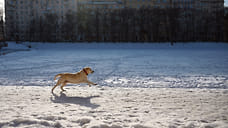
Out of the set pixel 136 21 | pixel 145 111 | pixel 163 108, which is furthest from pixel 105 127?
pixel 136 21

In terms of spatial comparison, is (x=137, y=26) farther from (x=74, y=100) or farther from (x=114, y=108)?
(x=114, y=108)

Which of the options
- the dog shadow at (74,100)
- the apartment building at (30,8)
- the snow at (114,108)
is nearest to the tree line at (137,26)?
the apartment building at (30,8)

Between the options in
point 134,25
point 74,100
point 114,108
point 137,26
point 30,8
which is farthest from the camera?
point 30,8

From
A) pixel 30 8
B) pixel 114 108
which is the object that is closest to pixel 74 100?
pixel 114 108

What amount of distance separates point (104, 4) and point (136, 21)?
21.0m

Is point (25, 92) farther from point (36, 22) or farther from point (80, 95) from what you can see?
point (36, 22)

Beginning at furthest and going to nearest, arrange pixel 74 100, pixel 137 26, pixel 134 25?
pixel 137 26
pixel 134 25
pixel 74 100

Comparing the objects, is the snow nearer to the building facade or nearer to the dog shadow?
the dog shadow

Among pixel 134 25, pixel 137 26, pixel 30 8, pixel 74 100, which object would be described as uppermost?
pixel 30 8

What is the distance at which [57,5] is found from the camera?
251ft

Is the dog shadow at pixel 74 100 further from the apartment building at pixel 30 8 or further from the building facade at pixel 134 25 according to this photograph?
the apartment building at pixel 30 8

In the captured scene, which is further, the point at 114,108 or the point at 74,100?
the point at 74,100

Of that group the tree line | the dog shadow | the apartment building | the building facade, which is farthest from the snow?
the apartment building

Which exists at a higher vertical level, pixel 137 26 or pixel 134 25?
pixel 134 25
